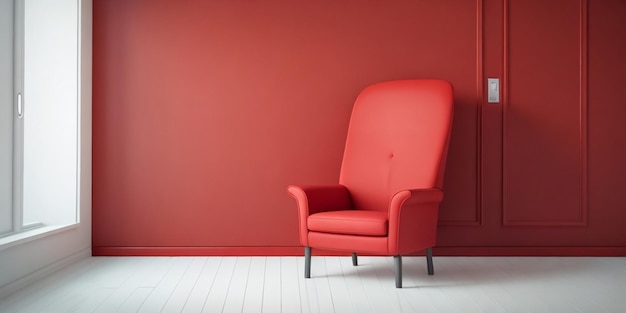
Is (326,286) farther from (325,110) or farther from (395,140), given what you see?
(325,110)

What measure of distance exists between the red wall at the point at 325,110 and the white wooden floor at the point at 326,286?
0.35 metres

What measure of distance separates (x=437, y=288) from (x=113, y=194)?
2345 mm

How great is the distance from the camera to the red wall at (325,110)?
4309 millimetres

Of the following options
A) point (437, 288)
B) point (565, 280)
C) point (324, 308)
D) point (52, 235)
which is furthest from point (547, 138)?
point (52, 235)

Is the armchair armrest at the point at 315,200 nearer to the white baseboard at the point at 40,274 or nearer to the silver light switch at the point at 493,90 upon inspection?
the silver light switch at the point at 493,90

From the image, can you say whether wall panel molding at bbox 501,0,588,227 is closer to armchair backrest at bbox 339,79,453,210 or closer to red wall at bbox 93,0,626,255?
red wall at bbox 93,0,626,255

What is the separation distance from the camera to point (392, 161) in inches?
154

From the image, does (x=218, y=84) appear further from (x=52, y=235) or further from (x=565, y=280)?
(x=565, y=280)

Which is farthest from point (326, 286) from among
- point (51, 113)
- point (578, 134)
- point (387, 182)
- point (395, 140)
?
point (578, 134)

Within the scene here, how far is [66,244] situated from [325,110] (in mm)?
1921

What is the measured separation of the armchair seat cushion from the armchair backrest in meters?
0.44

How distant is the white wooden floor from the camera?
2.86 metres

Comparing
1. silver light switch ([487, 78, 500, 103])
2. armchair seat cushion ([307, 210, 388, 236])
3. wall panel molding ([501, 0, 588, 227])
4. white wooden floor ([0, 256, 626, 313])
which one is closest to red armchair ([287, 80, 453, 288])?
armchair seat cushion ([307, 210, 388, 236])

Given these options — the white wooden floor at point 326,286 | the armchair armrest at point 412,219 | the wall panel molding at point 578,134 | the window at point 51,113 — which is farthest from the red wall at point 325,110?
the armchair armrest at point 412,219
